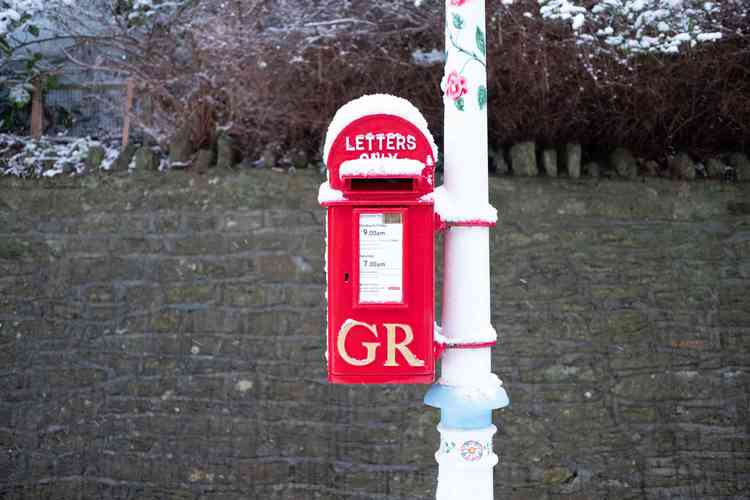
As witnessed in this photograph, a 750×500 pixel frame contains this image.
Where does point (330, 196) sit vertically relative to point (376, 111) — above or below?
below

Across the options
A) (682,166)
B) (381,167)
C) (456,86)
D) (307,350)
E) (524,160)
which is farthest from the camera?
(682,166)

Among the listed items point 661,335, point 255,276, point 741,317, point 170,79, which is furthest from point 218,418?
point 741,317

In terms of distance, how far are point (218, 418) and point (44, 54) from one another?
318 cm

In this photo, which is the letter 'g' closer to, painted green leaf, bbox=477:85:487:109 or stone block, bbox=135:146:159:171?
painted green leaf, bbox=477:85:487:109

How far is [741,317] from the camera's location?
18.2 feet

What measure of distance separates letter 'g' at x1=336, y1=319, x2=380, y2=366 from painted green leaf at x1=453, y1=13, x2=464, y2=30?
1.06m

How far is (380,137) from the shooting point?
9.08 ft

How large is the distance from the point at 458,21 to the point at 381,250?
2.71ft

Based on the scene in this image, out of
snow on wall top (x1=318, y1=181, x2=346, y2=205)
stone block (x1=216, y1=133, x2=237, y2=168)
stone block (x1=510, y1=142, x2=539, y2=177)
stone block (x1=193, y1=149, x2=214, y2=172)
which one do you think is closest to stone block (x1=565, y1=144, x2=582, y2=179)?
stone block (x1=510, y1=142, x2=539, y2=177)

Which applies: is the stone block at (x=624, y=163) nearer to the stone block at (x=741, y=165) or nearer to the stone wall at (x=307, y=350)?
the stone wall at (x=307, y=350)

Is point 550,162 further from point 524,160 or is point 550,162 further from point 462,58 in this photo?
point 462,58

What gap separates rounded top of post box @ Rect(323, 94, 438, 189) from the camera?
2756mm

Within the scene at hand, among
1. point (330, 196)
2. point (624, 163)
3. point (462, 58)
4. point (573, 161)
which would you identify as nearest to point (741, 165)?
point (624, 163)

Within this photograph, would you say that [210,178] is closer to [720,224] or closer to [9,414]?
[9,414]
